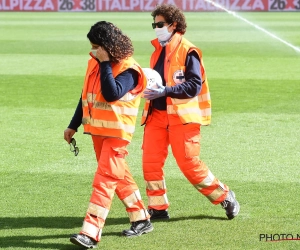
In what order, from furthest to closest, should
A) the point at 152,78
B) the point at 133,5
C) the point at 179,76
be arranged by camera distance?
the point at 133,5 < the point at 179,76 < the point at 152,78

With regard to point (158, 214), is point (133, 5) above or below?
below

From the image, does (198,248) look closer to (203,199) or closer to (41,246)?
(41,246)

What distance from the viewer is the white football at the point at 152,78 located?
6.98 meters

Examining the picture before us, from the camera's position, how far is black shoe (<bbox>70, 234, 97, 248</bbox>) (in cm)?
653

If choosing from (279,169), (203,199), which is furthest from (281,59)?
(203,199)

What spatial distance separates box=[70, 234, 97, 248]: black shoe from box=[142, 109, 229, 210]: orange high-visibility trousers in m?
1.17

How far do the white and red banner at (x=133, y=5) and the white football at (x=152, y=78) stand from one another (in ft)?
132

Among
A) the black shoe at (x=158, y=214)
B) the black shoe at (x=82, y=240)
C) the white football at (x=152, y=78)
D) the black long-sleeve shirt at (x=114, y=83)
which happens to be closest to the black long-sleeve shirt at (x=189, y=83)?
the white football at (x=152, y=78)

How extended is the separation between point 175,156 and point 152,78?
786 mm

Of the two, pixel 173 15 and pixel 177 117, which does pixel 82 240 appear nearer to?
pixel 177 117

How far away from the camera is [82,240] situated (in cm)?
655

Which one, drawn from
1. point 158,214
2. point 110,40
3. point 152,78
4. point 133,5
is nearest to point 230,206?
point 158,214

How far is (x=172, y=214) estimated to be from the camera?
7.84 metres

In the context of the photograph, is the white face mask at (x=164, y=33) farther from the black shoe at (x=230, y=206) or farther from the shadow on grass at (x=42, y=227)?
the shadow on grass at (x=42, y=227)
